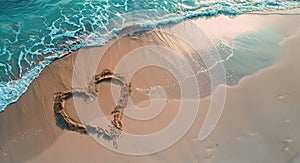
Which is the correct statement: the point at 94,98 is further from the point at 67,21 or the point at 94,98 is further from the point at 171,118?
the point at 67,21

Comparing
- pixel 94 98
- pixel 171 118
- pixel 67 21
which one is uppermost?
pixel 67 21

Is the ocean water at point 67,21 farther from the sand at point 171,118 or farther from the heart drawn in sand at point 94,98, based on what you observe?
the heart drawn in sand at point 94,98

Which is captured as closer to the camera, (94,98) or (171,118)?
(171,118)

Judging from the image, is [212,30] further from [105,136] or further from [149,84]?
[105,136]

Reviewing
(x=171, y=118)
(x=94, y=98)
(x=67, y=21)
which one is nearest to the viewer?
(x=171, y=118)

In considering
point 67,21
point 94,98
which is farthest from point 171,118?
point 67,21

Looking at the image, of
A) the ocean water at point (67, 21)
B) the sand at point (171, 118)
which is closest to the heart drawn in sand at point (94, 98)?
the sand at point (171, 118)

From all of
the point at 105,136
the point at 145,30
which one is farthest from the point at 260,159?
the point at 145,30

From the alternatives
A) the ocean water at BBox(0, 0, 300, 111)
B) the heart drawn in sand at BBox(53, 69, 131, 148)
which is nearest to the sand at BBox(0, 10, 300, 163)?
the heart drawn in sand at BBox(53, 69, 131, 148)

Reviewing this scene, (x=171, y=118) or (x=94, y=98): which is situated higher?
(x=94, y=98)
